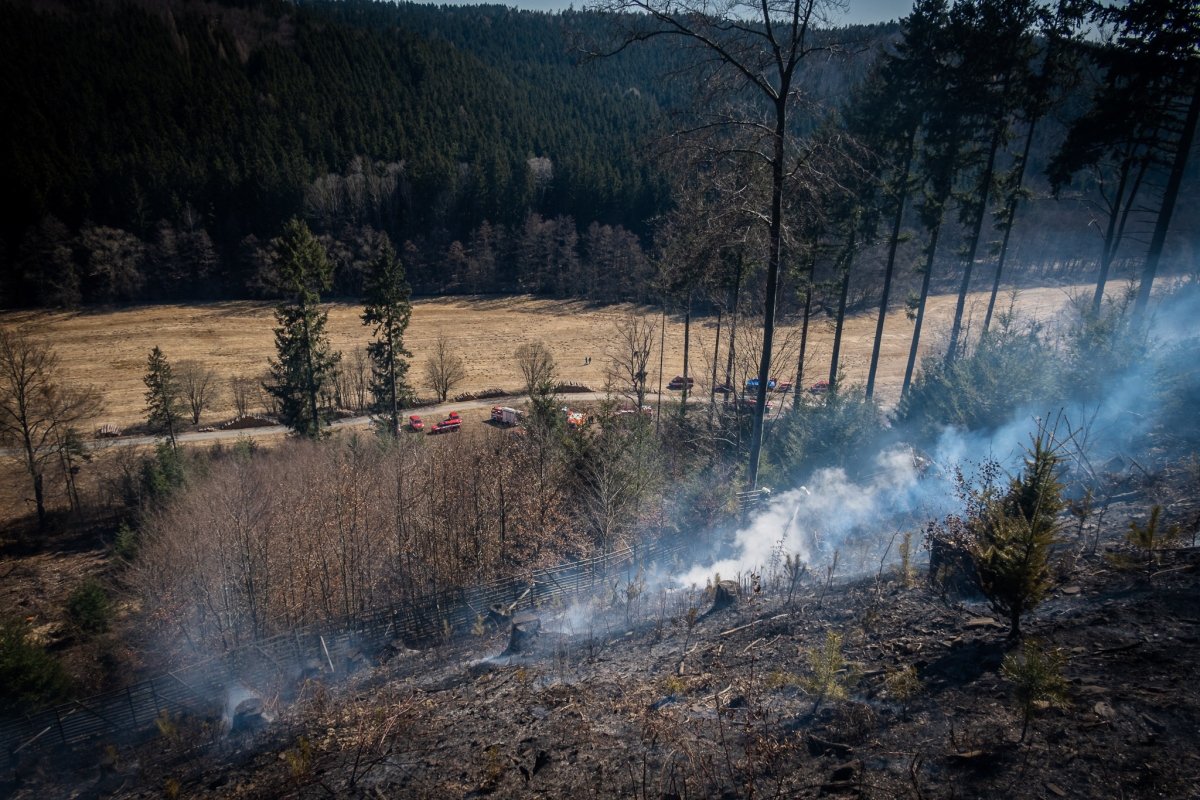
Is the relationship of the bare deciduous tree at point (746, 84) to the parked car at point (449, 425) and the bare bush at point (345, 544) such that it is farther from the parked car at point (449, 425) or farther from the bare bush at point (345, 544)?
the parked car at point (449, 425)

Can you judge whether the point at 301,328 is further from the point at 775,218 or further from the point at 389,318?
the point at 775,218

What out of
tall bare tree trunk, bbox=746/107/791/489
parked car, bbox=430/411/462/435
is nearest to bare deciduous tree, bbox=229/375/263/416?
parked car, bbox=430/411/462/435

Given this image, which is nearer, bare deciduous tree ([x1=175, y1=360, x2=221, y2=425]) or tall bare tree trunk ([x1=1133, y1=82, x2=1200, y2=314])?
tall bare tree trunk ([x1=1133, y1=82, x2=1200, y2=314])

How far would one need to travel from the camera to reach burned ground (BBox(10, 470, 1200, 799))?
5102 mm

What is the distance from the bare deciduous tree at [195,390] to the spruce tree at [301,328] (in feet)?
34.6

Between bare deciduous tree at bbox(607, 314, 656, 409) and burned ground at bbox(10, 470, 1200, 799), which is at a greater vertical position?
burned ground at bbox(10, 470, 1200, 799)

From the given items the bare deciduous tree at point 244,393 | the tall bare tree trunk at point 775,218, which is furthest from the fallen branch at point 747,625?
the bare deciduous tree at point 244,393

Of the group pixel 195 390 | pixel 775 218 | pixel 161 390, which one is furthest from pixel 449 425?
pixel 775 218

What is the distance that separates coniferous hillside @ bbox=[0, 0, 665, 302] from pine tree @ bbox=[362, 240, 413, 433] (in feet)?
140

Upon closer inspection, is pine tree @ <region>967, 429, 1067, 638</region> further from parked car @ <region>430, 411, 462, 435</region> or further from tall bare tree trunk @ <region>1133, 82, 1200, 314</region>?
parked car @ <region>430, 411, 462, 435</region>

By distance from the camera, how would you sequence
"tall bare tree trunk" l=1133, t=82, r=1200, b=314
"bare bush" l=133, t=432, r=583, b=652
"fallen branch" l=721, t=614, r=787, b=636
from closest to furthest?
"fallen branch" l=721, t=614, r=787, b=636 < "tall bare tree trunk" l=1133, t=82, r=1200, b=314 < "bare bush" l=133, t=432, r=583, b=652

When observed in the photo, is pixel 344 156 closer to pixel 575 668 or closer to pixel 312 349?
pixel 312 349

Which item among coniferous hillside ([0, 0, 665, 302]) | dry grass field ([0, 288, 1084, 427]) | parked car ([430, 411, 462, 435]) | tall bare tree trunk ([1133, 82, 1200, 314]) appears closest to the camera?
tall bare tree trunk ([1133, 82, 1200, 314])

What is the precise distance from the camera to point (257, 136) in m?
99.3
